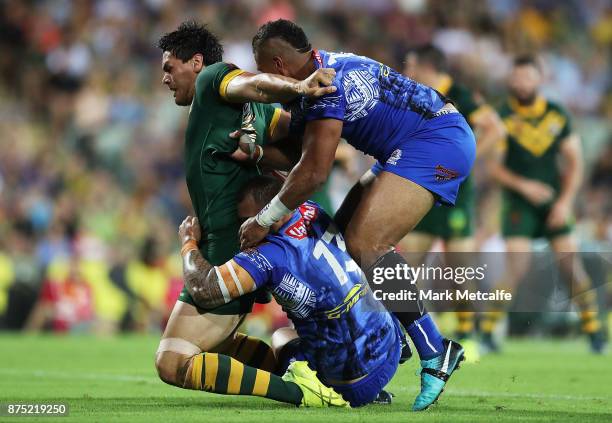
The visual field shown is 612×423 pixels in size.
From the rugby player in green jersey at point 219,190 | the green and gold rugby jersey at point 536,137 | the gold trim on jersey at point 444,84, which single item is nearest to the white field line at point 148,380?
the rugby player in green jersey at point 219,190

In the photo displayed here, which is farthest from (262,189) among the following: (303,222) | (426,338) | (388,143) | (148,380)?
(148,380)

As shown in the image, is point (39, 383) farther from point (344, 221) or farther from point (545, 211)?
A: point (545, 211)

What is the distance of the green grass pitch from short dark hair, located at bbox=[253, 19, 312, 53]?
→ 6.61 ft

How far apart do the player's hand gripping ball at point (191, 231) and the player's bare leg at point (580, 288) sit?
570 cm

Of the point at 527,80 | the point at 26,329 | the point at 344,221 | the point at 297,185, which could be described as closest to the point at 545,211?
the point at 527,80

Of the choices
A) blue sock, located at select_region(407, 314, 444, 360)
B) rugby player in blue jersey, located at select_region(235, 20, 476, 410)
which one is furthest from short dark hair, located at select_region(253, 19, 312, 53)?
blue sock, located at select_region(407, 314, 444, 360)

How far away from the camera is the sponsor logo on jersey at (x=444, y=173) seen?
6.45m

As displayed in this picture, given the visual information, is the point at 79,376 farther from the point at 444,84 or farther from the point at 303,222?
the point at 444,84

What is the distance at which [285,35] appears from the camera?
6.28 meters

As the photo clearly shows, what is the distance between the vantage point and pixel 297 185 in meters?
6.01

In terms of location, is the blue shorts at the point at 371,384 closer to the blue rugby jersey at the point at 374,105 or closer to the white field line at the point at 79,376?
the blue rugby jersey at the point at 374,105

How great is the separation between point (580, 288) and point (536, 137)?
162cm

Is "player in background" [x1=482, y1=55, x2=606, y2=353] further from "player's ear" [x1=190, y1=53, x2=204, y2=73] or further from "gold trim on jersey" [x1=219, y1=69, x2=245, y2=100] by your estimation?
"gold trim on jersey" [x1=219, y1=69, x2=245, y2=100]

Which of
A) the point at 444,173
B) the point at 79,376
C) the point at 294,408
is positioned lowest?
the point at 79,376
